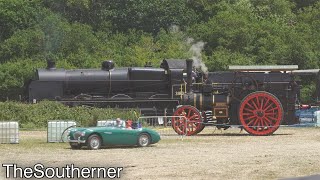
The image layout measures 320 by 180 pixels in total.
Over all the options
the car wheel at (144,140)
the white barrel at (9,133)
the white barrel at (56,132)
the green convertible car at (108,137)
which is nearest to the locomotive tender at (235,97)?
the white barrel at (56,132)

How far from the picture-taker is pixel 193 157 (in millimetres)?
21391

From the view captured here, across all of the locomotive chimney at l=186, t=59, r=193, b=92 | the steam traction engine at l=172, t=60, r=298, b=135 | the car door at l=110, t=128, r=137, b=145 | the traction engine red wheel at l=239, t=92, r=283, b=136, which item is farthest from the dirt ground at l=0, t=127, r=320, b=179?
the locomotive chimney at l=186, t=59, r=193, b=92

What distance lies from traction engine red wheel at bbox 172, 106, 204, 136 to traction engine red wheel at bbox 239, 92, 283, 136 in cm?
202

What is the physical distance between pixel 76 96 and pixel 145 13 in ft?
104

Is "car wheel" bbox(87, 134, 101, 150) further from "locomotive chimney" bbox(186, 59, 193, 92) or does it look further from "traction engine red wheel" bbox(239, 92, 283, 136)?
"locomotive chimney" bbox(186, 59, 193, 92)

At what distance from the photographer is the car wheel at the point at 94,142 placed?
24.4 meters

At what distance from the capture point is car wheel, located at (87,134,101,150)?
961 inches

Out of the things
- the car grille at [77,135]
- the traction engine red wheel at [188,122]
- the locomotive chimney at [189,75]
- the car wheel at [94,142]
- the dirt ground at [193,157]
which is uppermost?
the locomotive chimney at [189,75]

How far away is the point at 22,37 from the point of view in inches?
2530

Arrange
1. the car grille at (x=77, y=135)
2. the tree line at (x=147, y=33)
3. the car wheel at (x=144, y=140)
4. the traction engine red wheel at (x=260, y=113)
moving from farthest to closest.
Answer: the tree line at (x=147, y=33)
the traction engine red wheel at (x=260, y=113)
the car wheel at (x=144, y=140)
the car grille at (x=77, y=135)

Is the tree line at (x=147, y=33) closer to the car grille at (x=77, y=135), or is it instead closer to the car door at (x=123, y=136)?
the car grille at (x=77, y=135)

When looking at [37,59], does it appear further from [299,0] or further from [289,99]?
[299,0]

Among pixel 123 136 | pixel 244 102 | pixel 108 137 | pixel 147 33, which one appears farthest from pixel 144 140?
pixel 147 33

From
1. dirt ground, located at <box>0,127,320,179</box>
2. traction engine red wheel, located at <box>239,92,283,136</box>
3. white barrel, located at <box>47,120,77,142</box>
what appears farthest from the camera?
traction engine red wheel, located at <box>239,92,283,136</box>
